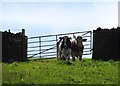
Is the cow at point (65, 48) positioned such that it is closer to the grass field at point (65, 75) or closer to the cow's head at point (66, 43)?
the cow's head at point (66, 43)

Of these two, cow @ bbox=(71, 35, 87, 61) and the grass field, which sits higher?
cow @ bbox=(71, 35, 87, 61)

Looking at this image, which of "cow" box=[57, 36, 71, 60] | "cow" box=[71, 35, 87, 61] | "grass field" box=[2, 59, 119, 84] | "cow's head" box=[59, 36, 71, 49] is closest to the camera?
"grass field" box=[2, 59, 119, 84]

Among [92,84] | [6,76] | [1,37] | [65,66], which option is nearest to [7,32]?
[1,37]

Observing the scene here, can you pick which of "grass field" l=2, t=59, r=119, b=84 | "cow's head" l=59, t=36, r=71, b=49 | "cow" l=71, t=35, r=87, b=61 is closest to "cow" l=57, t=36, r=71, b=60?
"cow's head" l=59, t=36, r=71, b=49

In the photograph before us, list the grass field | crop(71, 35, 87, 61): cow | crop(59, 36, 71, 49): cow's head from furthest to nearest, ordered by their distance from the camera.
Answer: crop(71, 35, 87, 61): cow
crop(59, 36, 71, 49): cow's head
the grass field

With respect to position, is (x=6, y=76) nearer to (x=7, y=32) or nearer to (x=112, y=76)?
(x=112, y=76)

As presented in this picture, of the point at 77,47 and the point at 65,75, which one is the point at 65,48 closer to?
the point at 77,47

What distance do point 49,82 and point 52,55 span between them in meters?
18.1

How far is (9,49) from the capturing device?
98.1 ft

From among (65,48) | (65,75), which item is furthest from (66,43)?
(65,75)

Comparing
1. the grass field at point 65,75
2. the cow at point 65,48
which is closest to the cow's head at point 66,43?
the cow at point 65,48

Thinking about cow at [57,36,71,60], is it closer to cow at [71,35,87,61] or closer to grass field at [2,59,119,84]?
cow at [71,35,87,61]

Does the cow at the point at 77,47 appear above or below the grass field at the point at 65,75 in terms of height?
above

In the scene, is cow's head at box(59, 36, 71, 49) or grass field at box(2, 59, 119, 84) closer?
grass field at box(2, 59, 119, 84)
